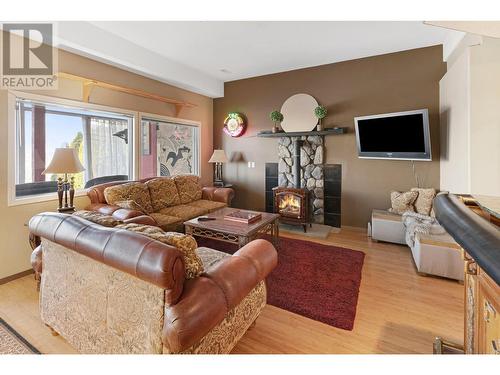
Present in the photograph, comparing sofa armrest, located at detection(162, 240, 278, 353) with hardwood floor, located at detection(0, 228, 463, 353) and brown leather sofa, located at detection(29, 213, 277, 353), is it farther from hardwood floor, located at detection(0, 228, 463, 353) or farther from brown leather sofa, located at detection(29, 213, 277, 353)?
hardwood floor, located at detection(0, 228, 463, 353)

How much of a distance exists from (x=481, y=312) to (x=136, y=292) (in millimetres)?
1466

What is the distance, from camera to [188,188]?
4.43m

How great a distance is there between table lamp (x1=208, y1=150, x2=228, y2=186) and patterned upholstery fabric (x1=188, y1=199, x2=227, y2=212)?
104 cm

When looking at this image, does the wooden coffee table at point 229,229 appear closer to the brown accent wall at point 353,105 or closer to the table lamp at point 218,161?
the brown accent wall at point 353,105

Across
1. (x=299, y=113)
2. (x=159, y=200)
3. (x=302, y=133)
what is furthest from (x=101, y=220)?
(x=299, y=113)

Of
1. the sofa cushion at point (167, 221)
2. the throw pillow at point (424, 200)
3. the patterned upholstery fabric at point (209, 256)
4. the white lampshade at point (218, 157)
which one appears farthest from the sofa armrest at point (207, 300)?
the white lampshade at point (218, 157)

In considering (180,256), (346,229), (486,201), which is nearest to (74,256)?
(180,256)

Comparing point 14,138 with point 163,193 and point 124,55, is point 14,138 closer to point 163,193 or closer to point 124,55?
point 124,55

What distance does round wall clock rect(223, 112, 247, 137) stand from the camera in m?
5.27

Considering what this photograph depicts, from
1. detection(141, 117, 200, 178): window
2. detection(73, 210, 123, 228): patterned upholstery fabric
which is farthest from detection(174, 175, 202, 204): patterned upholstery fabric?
detection(73, 210, 123, 228): patterned upholstery fabric

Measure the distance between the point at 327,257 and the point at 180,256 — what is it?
8.32 ft

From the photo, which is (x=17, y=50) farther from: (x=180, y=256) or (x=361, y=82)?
(x=361, y=82)

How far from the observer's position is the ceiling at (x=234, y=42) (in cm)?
300

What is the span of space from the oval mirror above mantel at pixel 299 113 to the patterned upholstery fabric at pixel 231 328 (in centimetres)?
345
